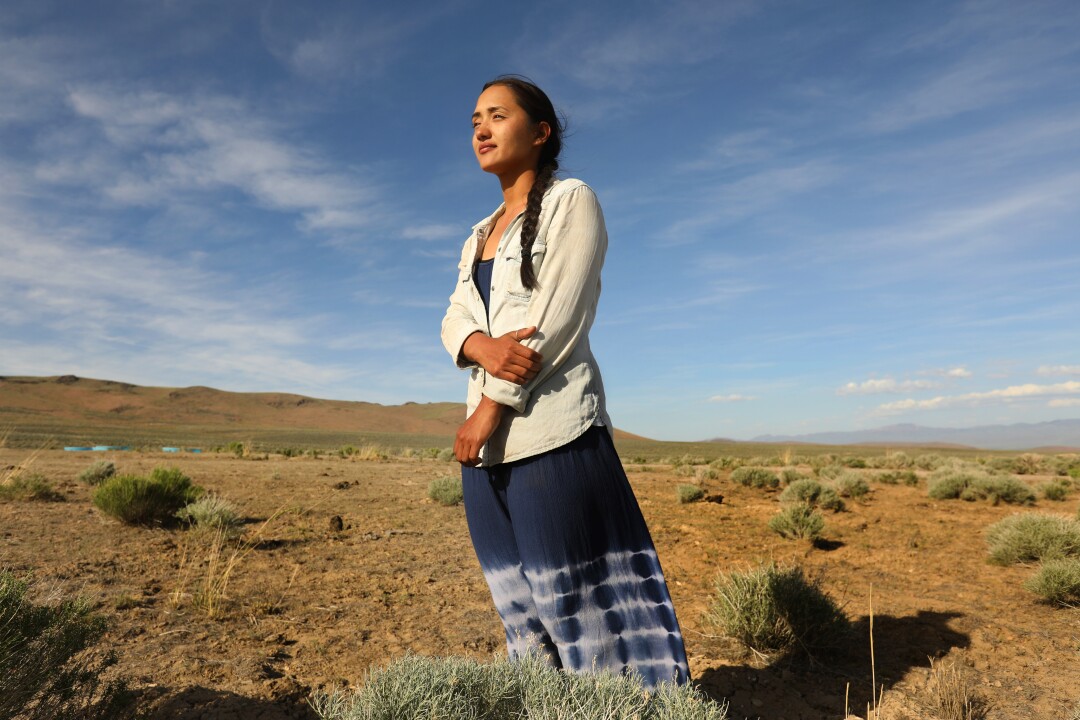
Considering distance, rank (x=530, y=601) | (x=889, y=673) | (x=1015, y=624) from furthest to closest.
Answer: (x=1015, y=624)
(x=889, y=673)
(x=530, y=601)

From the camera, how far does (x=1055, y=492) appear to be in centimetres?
1328

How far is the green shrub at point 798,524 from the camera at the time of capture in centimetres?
809

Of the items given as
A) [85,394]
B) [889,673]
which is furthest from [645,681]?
[85,394]

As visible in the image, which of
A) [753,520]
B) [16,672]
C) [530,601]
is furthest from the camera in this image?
[753,520]

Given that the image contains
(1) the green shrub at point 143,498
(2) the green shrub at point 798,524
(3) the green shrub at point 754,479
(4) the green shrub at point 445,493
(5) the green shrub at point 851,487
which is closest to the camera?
(1) the green shrub at point 143,498

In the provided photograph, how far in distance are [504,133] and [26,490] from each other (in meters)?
10.7

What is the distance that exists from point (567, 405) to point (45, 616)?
2216 mm

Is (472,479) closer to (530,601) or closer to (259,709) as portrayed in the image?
(530,601)

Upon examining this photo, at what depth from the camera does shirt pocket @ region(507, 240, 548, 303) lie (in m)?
1.84

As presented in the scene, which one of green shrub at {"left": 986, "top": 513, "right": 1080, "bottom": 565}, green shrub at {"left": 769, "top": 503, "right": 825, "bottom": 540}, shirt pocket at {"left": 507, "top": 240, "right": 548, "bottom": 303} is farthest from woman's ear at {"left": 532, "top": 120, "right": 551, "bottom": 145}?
green shrub at {"left": 769, "top": 503, "right": 825, "bottom": 540}

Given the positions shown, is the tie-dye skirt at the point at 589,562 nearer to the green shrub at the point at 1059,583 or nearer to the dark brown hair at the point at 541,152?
the dark brown hair at the point at 541,152

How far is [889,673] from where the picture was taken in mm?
3887

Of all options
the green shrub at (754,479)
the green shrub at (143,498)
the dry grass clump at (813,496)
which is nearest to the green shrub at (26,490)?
the green shrub at (143,498)

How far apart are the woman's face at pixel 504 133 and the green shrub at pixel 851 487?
12.9 m
